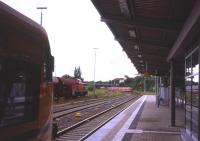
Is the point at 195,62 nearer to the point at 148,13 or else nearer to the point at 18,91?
the point at 148,13

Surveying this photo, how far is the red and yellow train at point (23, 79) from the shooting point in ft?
19.1

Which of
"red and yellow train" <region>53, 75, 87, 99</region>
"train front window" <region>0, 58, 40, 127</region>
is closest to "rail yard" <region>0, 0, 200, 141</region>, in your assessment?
"train front window" <region>0, 58, 40, 127</region>

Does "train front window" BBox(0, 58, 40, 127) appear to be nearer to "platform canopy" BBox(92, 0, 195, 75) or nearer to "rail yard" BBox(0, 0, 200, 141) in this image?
"rail yard" BBox(0, 0, 200, 141)

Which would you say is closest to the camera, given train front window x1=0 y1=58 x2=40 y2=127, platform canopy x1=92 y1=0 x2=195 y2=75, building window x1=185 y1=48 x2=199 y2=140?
train front window x1=0 y1=58 x2=40 y2=127

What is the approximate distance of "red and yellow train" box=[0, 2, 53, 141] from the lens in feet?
19.1

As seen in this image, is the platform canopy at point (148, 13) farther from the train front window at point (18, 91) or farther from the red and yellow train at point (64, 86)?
the red and yellow train at point (64, 86)

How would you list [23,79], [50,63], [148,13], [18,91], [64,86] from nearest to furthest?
1. [18,91]
2. [23,79]
3. [50,63]
4. [148,13]
5. [64,86]

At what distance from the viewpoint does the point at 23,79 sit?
6.61 metres

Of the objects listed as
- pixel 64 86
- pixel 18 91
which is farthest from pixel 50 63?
pixel 64 86

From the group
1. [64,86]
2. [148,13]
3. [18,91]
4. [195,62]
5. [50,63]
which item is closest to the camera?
[18,91]

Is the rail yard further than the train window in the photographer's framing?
No

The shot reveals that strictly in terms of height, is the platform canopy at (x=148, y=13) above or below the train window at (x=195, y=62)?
above

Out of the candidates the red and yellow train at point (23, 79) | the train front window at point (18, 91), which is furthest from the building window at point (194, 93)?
the train front window at point (18, 91)

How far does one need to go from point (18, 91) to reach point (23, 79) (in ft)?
0.93
